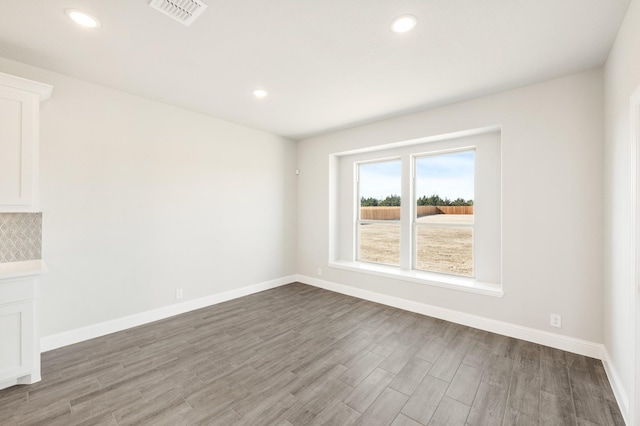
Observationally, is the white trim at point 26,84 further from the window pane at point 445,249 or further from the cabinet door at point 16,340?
the window pane at point 445,249

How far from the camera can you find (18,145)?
7.56 ft

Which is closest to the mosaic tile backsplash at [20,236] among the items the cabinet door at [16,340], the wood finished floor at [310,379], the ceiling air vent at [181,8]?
the cabinet door at [16,340]

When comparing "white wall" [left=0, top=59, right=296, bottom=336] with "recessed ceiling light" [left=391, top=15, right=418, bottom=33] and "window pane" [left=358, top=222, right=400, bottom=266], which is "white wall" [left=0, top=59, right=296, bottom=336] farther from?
"recessed ceiling light" [left=391, top=15, right=418, bottom=33]

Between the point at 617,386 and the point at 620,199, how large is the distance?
1423 millimetres

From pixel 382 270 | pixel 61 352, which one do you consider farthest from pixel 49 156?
pixel 382 270

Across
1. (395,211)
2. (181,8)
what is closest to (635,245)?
(395,211)

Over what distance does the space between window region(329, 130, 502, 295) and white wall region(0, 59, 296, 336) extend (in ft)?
5.07

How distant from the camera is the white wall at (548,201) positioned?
262 centimetres

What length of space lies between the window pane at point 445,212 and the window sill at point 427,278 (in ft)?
0.56

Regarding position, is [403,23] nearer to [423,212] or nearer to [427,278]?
[423,212]

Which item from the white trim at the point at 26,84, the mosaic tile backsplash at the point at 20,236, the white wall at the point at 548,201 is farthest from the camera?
the white wall at the point at 548,201

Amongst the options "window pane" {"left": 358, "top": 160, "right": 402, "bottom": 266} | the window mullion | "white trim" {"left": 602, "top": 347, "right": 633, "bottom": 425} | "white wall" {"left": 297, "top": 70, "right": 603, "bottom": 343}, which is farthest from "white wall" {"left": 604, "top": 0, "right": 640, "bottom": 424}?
"window pane" {"left": 358, "top": 160, "right": 402, "bottom": 266}

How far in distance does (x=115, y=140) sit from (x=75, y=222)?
100 cm

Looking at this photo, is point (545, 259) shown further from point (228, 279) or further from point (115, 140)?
point (115, 140)
